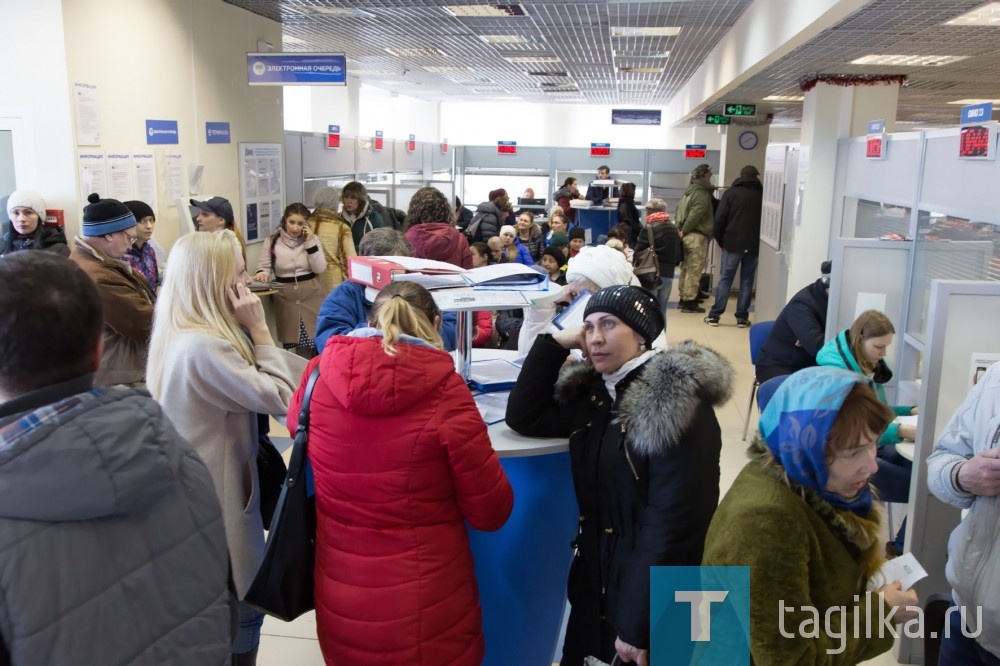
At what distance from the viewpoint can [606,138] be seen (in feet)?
77.0

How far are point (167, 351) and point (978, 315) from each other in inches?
111

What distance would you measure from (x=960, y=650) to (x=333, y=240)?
5.36 meters

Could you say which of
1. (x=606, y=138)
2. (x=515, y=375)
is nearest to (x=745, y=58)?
(x=515, y=375)

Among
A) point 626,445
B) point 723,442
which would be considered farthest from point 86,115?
point 723,442

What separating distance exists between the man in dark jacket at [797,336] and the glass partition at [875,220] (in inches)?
23.1

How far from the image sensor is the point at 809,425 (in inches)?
60.9

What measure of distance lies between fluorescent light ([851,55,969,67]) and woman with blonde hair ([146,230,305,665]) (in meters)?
6.31

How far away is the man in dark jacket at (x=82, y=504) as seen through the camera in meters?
1.10

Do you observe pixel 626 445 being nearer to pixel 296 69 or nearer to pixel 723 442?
pixel 723 442

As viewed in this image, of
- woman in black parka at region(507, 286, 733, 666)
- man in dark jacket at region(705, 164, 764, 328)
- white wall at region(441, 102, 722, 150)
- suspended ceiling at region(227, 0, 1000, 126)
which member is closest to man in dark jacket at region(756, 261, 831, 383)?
suspended ceiling at region(227, 0, 1000, 126)

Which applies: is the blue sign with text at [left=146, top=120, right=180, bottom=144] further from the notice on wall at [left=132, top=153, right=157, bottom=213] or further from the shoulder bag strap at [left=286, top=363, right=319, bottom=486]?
the shoulder bag strap at [left=286, top=363, right=319, bottom=486]

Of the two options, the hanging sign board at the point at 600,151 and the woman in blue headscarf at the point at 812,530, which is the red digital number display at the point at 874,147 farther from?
the hanging sign board at the point at 600,151

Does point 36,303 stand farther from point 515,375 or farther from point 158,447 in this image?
point 515,375

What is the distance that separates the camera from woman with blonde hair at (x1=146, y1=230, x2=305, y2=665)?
7.18 ft
